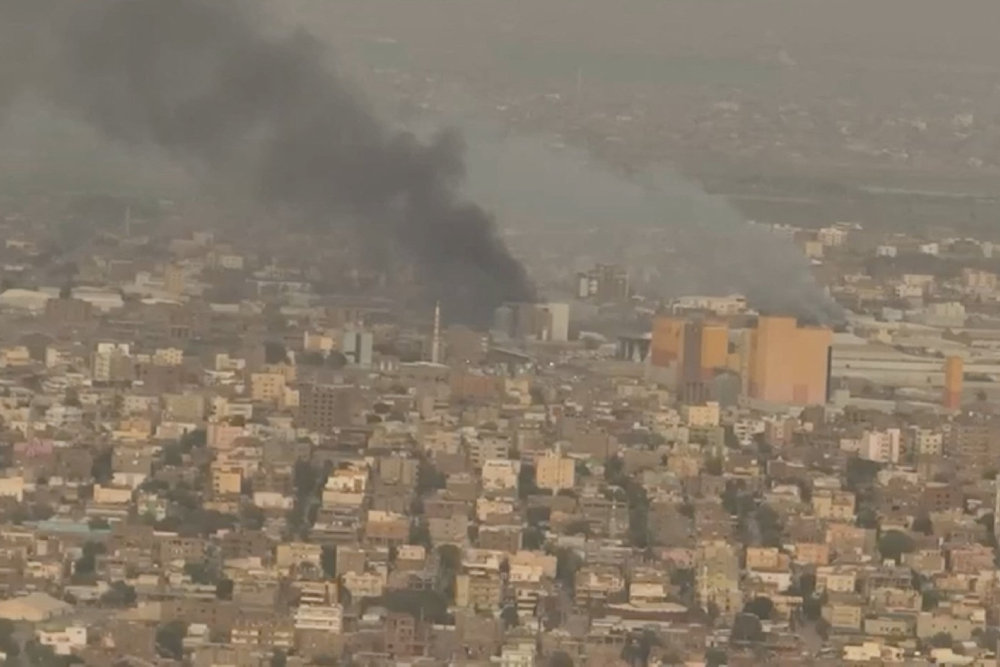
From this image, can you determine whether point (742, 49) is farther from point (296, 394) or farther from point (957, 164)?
point (296, 394)

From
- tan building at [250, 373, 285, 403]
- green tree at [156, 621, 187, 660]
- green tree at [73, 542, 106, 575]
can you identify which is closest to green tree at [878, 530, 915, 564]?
green tree at [73, 542, 106, 575]

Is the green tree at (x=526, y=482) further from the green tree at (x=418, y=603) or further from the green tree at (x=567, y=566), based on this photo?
the green tree at (x=418, y=603)

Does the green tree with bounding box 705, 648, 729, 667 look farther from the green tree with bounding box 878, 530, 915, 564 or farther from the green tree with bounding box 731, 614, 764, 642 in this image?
the green tree with bounding box 878, 530, 915, 564

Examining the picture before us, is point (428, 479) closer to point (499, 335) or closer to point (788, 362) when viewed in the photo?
point (788, 362)

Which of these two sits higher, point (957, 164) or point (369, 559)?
point (957, 164)

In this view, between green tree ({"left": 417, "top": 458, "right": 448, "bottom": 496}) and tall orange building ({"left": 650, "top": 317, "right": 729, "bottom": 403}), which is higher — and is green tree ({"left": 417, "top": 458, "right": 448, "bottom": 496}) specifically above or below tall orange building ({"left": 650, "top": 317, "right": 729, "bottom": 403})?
below

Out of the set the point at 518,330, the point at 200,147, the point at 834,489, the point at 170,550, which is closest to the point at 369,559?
the point at 170,550
